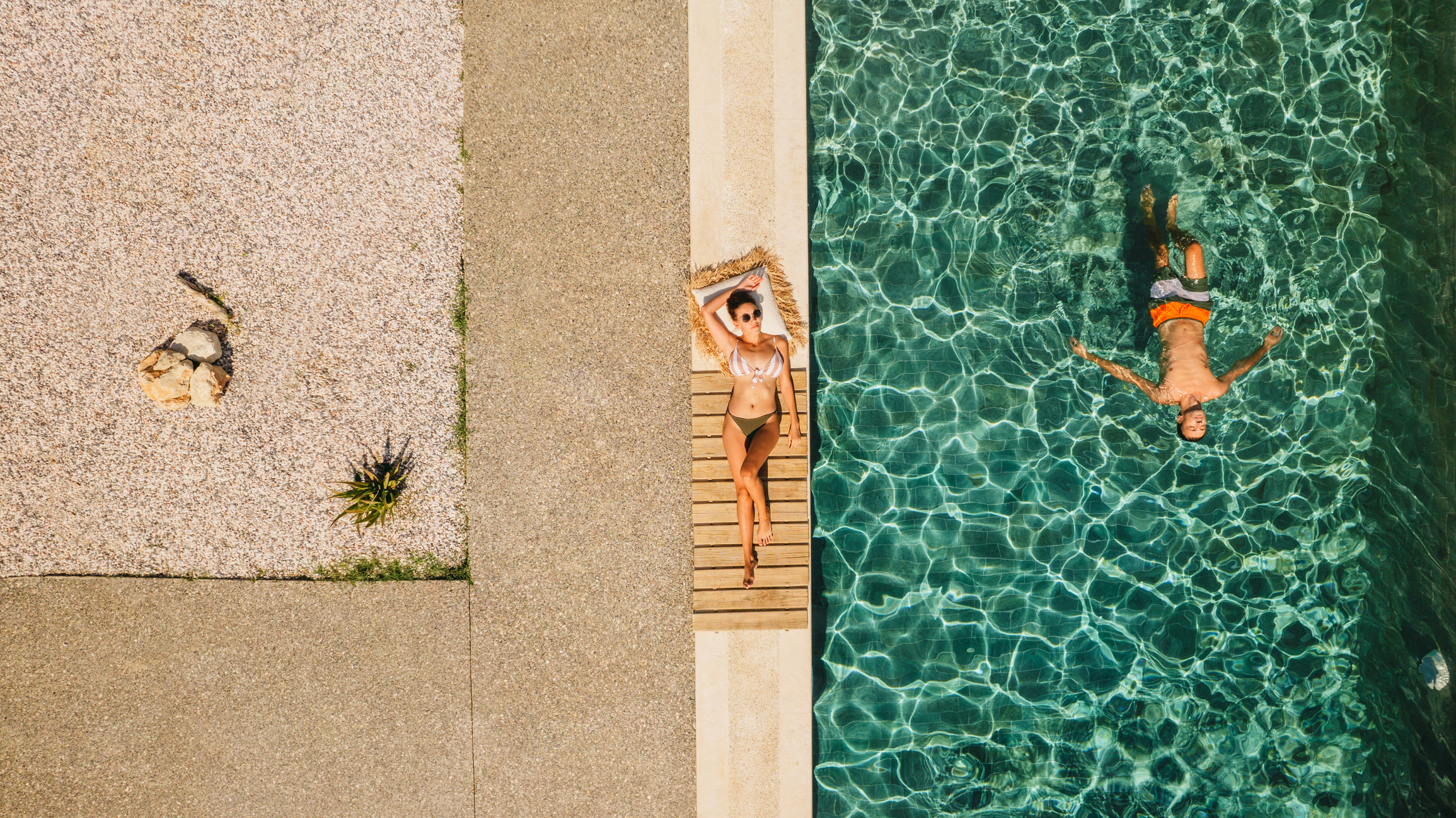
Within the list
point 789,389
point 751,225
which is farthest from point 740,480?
point 751,225

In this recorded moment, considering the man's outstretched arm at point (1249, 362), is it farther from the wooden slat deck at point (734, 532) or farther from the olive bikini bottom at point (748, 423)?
the olive bikini bottom at point (748, 423)

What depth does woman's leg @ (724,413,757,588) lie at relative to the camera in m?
5.37

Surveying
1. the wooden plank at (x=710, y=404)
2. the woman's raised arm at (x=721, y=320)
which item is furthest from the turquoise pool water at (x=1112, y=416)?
the wooden plank at (x=710, y=404)

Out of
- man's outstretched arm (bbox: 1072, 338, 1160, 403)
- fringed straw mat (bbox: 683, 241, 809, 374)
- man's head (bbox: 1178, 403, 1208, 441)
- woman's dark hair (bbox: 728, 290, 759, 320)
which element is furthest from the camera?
fringed straw mat (bbox: 683, 241, 809, 374)

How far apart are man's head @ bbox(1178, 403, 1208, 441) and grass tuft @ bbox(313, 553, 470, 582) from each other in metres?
5.10

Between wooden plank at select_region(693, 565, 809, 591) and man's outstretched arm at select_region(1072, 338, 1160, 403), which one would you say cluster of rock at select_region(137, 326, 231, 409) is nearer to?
wooden plank at select_region(693, 565, 809, 591)

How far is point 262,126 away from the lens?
5562mm

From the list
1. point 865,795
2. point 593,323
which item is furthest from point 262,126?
point 865,795

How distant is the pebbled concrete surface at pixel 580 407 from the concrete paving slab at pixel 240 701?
0.41 metres

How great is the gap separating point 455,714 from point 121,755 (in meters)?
2.46

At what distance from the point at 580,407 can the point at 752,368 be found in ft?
4.25

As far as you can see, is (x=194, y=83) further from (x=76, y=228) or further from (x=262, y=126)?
(x=76, y=228)

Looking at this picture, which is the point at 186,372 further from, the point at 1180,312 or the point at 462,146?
the point at 1180,312

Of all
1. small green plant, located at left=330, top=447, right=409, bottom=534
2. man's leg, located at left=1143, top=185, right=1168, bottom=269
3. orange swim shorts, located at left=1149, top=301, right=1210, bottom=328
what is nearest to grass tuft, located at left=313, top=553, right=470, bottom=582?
small green plant, located at left=330, top=447, right=409, bottom=534
